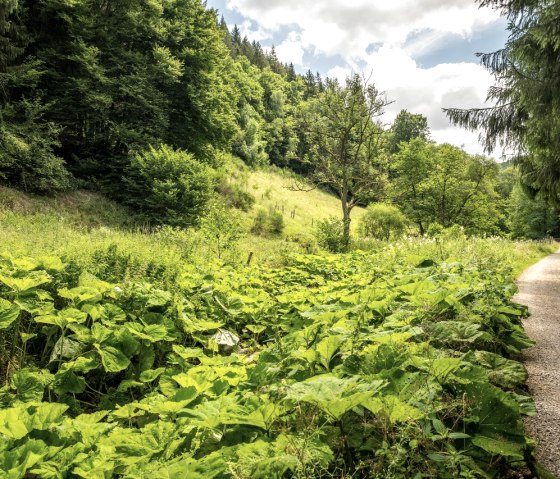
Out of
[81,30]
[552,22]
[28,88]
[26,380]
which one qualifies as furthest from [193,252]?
[81,30]

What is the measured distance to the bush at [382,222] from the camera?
2631 centimetres

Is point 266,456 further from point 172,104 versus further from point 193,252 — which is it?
point 172,104

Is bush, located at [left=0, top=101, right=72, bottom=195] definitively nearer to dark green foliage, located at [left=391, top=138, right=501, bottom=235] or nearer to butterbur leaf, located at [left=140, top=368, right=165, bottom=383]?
butterbur leaf, located at [left=140, top=368, right=165, bottom=383]

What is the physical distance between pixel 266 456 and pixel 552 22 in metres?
10.3

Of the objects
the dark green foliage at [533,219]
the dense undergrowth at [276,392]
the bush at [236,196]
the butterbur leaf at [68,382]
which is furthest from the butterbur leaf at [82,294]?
the dark green foliage at [533,219]

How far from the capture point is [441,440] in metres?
1.75

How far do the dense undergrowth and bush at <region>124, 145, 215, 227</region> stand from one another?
49.9 feet

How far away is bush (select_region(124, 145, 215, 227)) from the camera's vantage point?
1977cm

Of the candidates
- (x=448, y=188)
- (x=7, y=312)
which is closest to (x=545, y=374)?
(x=7, y=312)

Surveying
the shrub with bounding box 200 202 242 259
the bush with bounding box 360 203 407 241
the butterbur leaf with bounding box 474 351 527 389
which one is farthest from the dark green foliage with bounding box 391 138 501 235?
the butterbur leaf with bounding box 474 351 527 389

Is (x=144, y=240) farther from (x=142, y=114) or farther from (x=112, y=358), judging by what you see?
(x=142, y=114)

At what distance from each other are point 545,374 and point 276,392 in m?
2.79

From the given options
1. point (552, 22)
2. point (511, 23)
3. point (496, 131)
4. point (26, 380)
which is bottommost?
point (26, 380)

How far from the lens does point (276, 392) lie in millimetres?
2105
